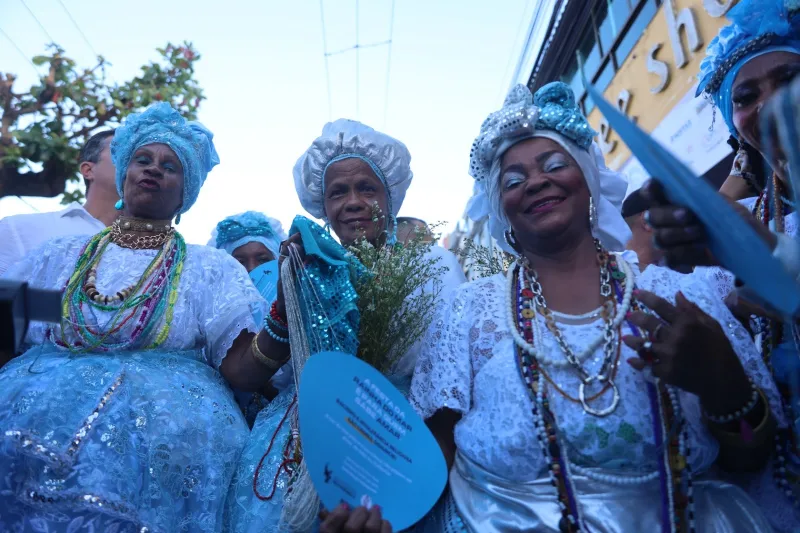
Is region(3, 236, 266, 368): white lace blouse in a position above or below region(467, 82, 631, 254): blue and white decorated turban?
below

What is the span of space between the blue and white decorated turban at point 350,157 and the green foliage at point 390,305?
0.78 metres

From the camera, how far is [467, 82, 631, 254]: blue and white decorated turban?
215 cm

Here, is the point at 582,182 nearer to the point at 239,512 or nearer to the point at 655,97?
the point at 239,512

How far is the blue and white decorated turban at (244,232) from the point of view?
156 inches

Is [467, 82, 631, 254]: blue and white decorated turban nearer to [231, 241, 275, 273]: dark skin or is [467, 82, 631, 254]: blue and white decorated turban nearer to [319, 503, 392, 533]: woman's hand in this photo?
[319, 503, 392, 533]: woman's hand

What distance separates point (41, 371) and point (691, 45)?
265 inches

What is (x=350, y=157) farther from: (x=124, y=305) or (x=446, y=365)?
(x=446, y=365)

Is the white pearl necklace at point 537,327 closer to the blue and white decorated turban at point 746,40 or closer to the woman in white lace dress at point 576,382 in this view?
the woman in white lace dress at point 576,382

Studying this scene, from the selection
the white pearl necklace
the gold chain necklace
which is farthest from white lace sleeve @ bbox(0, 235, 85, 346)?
the white pearl necklace

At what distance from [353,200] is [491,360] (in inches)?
45.2

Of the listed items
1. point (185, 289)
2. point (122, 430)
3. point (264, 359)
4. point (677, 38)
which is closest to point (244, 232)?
point (185, 289)

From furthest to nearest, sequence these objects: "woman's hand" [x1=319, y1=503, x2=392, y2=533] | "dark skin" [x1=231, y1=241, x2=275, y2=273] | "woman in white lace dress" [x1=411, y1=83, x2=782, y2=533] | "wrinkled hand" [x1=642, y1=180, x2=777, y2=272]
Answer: "dark skin" [x1=231, y1=241, x2=275, y2=273] → "woman in white lace dress" [x1=411, y1=83, x2=782, y2=533] → "woman's hand" [x1=319, y1=503, x2=392, y2=533] → "wrinkled hand" [x1=642, y1=180, x2=777, y2=272]

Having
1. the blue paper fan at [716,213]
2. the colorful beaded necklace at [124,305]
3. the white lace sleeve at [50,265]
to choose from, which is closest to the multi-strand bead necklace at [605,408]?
the blue paper fan at [716,213]

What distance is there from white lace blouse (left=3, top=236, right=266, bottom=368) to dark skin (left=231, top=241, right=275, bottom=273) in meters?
1.33
